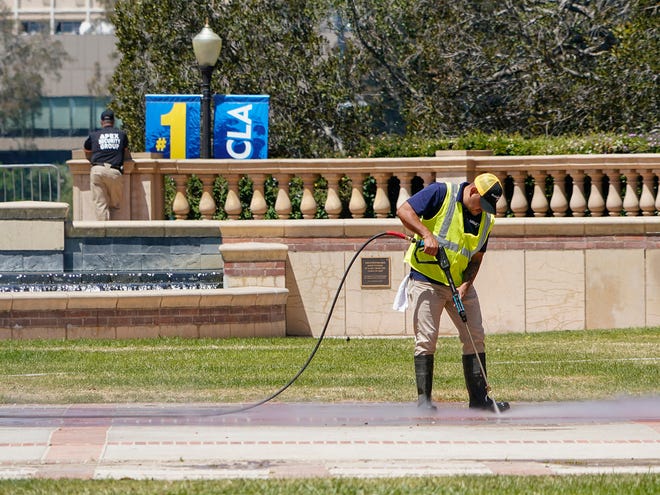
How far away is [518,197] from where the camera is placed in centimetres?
1755

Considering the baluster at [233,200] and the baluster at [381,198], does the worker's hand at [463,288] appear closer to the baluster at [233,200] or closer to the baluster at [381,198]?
the baluster at [381,198]

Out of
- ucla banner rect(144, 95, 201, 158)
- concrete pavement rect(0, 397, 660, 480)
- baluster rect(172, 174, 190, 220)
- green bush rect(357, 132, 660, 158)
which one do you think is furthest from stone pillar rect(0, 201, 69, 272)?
concrete pavement rect(0, 397, 660, 480)

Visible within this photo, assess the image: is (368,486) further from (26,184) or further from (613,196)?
(26,184)

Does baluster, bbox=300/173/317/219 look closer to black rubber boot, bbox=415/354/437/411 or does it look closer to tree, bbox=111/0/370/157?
black rubber boot, bbox=415/354/437/411

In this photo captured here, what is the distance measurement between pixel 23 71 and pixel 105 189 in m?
82.7

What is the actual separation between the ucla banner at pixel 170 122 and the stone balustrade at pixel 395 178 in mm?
1088

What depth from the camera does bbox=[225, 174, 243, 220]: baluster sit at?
1781 cm

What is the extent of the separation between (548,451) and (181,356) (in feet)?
20.0

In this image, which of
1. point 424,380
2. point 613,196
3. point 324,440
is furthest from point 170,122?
point 324,440

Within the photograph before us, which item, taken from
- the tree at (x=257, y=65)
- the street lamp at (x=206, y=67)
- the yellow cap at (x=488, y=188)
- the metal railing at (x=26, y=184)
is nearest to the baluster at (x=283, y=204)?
the street lamp at (x=206, y=67)

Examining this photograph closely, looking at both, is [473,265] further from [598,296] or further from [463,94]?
[463,94]

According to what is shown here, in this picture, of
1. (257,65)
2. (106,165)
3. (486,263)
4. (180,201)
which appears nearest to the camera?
(486,263)

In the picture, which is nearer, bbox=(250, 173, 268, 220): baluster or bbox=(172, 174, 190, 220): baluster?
bbox=(250, 173, 268, 220): baluster

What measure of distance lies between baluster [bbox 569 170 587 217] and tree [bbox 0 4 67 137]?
82558 millimetres
